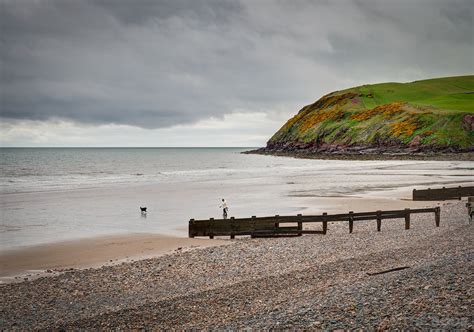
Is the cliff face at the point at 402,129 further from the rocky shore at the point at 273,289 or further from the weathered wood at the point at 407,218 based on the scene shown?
the rocky shore at the point at 273,289

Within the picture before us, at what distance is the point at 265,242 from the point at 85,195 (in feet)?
114

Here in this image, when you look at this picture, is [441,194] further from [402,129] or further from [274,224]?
[402,129]

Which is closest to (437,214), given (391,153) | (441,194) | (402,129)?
(441,194)

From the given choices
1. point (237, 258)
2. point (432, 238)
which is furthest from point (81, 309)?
point (432, 238)

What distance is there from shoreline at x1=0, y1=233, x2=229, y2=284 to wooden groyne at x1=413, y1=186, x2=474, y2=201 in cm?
2299

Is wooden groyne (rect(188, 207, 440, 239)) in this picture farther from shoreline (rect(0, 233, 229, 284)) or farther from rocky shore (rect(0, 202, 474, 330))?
rocky shore (rect(0, 202, 474, 330))

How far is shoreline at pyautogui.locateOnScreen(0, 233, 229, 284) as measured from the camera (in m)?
20.2

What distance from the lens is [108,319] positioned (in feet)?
42.8

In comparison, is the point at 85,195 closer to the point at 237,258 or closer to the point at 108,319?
the point at 237,258

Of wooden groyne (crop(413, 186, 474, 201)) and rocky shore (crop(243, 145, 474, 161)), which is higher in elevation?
rocky shore (crop(243, 145, 474, 161))

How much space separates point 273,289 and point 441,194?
30.9m

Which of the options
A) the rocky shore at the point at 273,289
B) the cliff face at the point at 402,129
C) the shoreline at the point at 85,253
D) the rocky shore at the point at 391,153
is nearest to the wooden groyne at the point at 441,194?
Result: the rocky shore at the point at 273,289

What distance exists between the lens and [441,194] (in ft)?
132

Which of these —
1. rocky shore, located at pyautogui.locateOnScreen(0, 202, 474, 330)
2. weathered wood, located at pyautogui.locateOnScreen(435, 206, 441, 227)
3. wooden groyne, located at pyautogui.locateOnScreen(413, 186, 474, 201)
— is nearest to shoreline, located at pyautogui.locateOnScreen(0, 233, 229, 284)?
rocky shore, located at pyautogui.locateOnScreen(0, 202, 474, 330)
